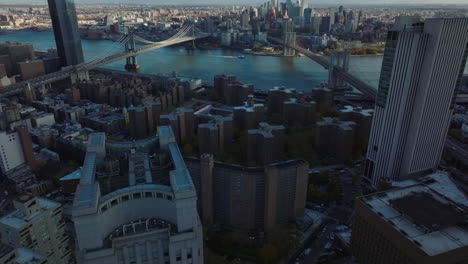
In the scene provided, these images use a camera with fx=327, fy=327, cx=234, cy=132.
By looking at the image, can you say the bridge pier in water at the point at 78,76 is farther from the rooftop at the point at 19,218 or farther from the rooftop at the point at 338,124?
the rooftop at the point at 19,218

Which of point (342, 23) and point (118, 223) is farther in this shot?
point (342, 23)

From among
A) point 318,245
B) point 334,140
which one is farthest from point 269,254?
point 334,140

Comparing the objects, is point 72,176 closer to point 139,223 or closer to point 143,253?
point 139,223

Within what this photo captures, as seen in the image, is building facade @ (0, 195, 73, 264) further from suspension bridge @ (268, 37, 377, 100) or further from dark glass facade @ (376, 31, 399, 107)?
suspension bridge @ (268, 37, 377, 100)

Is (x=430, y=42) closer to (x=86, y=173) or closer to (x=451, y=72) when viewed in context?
(x=451, y=72)

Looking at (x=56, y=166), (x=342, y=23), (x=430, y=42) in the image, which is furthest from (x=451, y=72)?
(x=342, y=23)

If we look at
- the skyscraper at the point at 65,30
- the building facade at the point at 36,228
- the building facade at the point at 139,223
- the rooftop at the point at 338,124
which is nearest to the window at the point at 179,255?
the building facade at the point at 139,223

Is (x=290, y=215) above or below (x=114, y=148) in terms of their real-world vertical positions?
below
